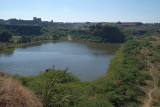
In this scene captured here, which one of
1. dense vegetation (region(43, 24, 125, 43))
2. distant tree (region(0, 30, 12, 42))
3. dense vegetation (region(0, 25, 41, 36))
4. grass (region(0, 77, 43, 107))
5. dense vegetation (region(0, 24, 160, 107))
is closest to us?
grass (region(0, 77, 43, 107))

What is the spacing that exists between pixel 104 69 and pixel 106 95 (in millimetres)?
8723

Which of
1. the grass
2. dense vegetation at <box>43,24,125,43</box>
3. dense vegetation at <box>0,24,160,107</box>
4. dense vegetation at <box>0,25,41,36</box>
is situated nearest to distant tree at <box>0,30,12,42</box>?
dense vegetation at <box>0,25,41,36</box>

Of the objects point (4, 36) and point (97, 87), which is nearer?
point (97, 87)

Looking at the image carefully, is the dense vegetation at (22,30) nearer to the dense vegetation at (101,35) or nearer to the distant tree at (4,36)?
the dense vegetation at (101,35)

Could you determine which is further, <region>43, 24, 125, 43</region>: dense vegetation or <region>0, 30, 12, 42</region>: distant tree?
<region>43, 24, 125, 43</region>: dense vegetation

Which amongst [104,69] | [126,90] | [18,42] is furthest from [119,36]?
[126,90]

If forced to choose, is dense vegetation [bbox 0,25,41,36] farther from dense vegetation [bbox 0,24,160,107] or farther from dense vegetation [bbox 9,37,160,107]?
dense vegetation [bbox 9,37,160,107]

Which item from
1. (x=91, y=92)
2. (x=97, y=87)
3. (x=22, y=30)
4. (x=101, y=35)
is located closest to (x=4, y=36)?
(x=22, y=30)

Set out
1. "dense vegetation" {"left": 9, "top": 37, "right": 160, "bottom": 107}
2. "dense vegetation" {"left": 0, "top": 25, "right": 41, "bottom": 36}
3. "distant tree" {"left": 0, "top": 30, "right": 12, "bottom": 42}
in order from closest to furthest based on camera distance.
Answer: "dense vegetation" {"left": 9, "top": 37, "right": 160, "bottom": 107}, "distant tree" {"left": 0, "top": 30, "right": 12, "bottom": 42}, "dense vegetation" {"left": 0, "top": 25, "right": 41, "bottom": 36}

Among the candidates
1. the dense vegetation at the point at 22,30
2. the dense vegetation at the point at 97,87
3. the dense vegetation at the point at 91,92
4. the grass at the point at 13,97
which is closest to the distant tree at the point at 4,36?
the dense vegetation at the point at 22,30

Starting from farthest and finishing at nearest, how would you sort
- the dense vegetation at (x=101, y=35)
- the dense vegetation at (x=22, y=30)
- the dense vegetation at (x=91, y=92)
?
the dense vegetation at (x=22, y=30)
the dense vegetation at (x=101, y=35)
the dense vegetation at (x=91, y=92)

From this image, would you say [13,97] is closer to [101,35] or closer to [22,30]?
[101,35]

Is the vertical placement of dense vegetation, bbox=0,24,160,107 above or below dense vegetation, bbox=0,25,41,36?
below

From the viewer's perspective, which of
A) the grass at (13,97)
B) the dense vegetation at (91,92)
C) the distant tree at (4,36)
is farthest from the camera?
the distant tree at (4,36)
